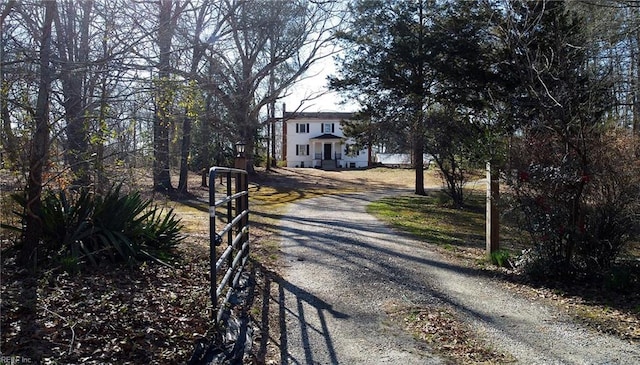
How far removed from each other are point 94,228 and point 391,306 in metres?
3.96

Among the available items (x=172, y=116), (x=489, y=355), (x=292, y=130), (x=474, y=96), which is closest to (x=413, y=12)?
(x=474, y=96)

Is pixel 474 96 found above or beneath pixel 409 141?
above

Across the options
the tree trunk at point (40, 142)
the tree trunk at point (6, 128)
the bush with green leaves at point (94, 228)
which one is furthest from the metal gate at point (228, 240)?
the tree trunk at point (6, 128)

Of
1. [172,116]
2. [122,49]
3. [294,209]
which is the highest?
[122,49]

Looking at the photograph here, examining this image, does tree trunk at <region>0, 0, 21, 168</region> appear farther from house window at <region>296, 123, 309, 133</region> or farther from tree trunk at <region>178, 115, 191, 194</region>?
house window at <region>296, 123, 309, 133</region>

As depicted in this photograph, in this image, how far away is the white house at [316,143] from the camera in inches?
2276

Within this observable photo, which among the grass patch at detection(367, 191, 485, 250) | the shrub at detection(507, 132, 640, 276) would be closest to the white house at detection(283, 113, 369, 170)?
the grass patch at detection(367, 191, 485, 250)

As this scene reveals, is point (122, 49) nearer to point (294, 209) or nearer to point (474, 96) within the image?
point (294, 209)

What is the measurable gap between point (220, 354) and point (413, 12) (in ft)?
70.4

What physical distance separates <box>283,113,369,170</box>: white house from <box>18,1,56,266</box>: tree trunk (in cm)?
5114

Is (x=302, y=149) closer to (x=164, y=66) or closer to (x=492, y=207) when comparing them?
(x=492, y=207)

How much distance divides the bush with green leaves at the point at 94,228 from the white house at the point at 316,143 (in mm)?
49935

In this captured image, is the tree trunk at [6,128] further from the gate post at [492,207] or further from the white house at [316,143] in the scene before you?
the white house at [316,143]

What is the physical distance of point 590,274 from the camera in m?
7.63
